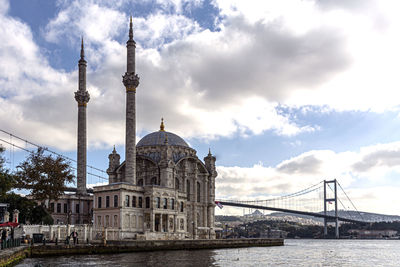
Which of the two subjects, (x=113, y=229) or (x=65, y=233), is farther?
(x=113, y=229)

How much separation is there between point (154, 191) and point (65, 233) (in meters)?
14.2

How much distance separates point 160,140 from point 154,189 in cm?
1736

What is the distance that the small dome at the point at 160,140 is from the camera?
75312 mm

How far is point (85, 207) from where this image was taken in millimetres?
69312

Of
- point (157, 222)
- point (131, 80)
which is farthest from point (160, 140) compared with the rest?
point (157, 222)

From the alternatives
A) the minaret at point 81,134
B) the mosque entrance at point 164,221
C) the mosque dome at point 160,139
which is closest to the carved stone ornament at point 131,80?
the minaret at point 81,134

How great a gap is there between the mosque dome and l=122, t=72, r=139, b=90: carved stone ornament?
14.5 metres

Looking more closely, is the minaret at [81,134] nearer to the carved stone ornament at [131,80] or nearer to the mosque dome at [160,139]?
the carved stone ornament at [131,80]

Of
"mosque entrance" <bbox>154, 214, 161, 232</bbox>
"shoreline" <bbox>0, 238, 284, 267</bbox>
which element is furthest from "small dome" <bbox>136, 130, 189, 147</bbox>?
"shoreline" <bbox>0, 238, 284, 267</bbox>

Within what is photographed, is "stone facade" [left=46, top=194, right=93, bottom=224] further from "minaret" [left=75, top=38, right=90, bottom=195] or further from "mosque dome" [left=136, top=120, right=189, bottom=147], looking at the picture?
"mosque dome" [left=136, top=120, right=189, bottom=147]

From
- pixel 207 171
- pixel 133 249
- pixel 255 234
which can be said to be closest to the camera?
pixel 133 249

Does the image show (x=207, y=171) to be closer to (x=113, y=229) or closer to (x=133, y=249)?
(x=113, y=229)

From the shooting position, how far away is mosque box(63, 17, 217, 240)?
56.6m

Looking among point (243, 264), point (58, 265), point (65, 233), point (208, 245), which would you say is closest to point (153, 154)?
point (208, 245)
